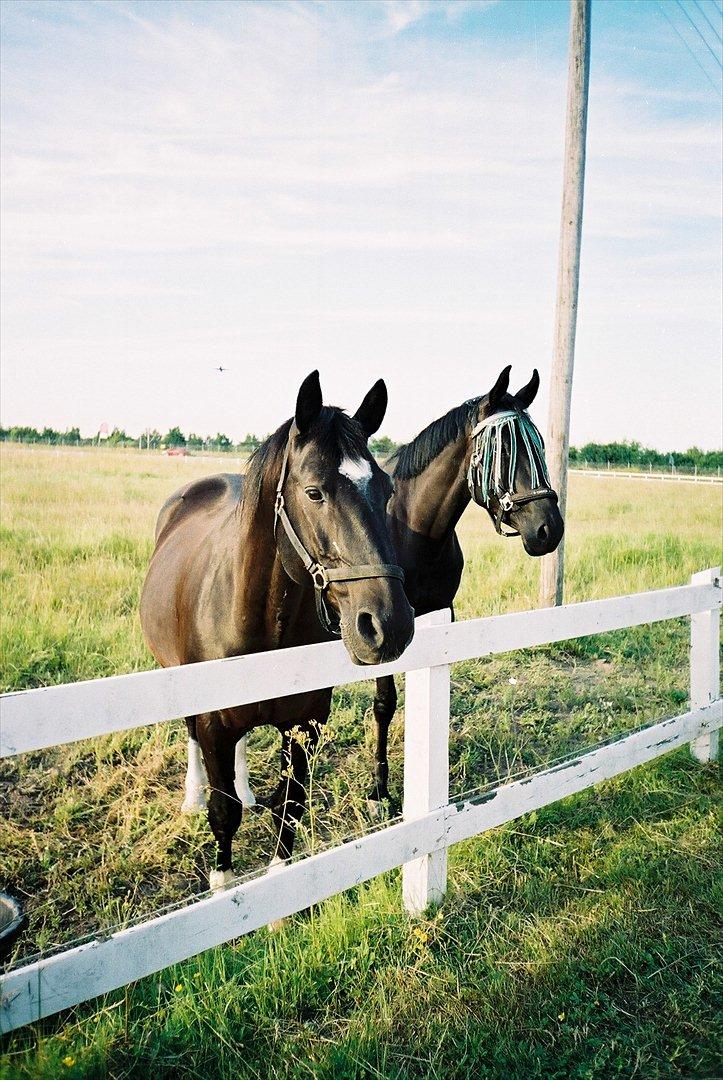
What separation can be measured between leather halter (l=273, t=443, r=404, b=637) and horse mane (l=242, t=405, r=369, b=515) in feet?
0.33

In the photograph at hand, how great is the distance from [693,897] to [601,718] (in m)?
2.66

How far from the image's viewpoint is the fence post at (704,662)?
5148 millimetres

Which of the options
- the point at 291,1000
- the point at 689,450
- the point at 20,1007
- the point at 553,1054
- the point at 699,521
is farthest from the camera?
the point at 689,450

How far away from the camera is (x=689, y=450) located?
191ft

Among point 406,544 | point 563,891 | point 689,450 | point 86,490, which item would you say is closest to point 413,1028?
point 563,891

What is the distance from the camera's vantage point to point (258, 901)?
8.66 feet

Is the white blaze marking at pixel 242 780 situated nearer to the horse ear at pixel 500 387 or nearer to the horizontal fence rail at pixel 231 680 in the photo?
the horizontal fence rail at pixel 231 680

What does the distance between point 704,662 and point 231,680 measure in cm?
364

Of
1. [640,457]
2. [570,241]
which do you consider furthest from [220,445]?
[570,241]

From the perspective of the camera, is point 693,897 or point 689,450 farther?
point 689,450

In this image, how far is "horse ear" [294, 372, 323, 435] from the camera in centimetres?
269

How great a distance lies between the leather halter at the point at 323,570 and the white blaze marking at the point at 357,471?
0.94 ft

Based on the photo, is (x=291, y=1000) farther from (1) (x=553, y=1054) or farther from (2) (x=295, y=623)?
(2) (x=295, y=623)

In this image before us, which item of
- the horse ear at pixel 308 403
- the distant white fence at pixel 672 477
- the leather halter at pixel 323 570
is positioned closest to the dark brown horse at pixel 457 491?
the leather halter at pixel 323 570
